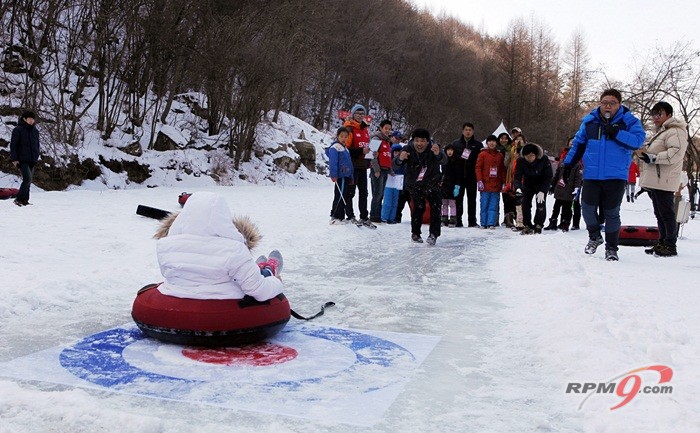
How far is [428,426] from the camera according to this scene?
107 inches

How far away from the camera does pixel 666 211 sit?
7.77 metres

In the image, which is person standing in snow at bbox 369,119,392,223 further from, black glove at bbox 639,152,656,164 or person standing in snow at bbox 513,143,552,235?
black glove at bbox 639,152,656,164

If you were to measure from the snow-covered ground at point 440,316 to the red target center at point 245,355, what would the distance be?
0.72 metres

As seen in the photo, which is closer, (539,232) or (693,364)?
(693,364)

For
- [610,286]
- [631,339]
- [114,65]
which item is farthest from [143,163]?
[631,339]

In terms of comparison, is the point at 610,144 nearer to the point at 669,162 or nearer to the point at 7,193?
the point at 669,162

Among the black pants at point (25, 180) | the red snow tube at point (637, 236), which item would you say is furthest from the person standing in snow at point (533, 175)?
the black pants at point (25, 180)

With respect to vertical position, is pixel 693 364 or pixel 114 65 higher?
pixel 114 65

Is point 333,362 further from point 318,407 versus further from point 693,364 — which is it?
point 693,364

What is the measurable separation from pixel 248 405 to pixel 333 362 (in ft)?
2.68

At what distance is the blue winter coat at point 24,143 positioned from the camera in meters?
11.4

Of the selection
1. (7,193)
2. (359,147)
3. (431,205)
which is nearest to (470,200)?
(359,147)

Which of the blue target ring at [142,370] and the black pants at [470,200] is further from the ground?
the black pants at [470,200]

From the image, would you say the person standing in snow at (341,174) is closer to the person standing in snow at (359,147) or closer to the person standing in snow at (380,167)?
the person standing in snow at (359,147)
